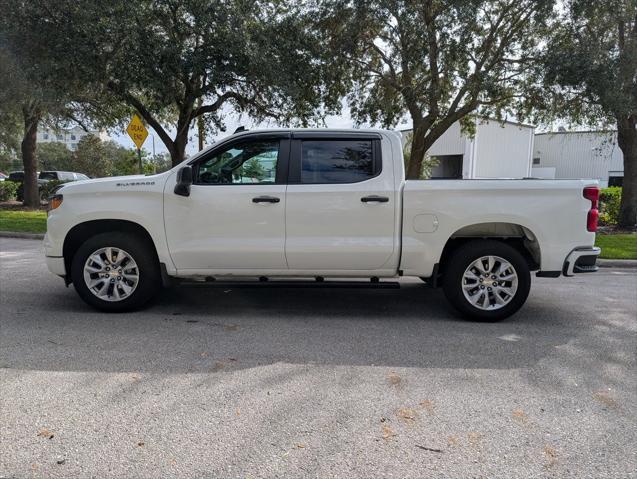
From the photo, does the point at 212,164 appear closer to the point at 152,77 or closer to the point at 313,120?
the point at 152,77

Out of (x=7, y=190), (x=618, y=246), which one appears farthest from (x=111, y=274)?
(x=7, y=190)

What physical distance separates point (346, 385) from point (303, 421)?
24.6 inches

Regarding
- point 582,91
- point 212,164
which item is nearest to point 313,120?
point 582,91

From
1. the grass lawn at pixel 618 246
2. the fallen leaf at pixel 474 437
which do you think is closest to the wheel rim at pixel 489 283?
the fallen leaf at pixel 474 437

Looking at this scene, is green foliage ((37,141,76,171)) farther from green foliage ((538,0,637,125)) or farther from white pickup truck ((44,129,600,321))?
white pickup truck ((44,129,600,321))

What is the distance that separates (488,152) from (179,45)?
32.6 meters

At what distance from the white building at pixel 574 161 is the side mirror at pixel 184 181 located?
46.6 m

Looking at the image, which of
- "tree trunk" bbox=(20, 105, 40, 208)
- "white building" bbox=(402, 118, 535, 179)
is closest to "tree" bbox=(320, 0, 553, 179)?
"tree trunk" bbox=(20, 105, 40, 208)

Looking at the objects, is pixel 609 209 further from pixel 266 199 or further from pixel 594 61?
pixel 266 199

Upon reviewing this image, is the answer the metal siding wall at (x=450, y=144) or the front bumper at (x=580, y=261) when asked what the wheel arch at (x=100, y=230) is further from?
the metal siding wall at (x=450, y=144)

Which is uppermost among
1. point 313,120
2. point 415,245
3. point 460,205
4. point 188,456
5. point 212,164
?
point 313,120

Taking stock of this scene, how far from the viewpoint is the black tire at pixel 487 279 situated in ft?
16.7

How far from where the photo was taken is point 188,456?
8.63 feet

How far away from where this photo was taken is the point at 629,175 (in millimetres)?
14773
